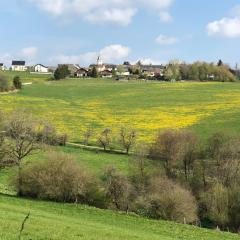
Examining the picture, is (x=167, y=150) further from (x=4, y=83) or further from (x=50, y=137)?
(x=4, y=83)

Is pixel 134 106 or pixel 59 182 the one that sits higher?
pixel 134 106

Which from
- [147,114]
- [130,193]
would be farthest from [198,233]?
[147,114]

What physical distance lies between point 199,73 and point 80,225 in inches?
5834

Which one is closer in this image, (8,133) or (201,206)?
(201,206)

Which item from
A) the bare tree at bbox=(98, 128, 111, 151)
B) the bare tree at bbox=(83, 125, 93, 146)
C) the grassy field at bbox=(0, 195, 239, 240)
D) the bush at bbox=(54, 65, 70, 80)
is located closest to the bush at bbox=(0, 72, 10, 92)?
the bush at bbox=(54, 65, 70, 80)

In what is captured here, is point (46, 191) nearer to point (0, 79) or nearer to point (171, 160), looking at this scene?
point (171, 160)

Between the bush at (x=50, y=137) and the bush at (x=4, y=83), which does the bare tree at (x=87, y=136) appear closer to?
the bush at (x=50, y=137)

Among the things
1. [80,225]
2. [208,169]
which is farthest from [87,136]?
[80,225]

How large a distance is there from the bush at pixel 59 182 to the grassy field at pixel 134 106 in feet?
90.9

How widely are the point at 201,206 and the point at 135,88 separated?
88.2 m

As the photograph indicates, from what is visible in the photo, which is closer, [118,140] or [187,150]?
[187,150]

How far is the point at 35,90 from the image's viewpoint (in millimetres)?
116812

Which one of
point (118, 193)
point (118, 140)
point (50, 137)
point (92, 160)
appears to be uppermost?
point (50, 137)

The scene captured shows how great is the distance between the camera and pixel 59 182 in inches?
1449
